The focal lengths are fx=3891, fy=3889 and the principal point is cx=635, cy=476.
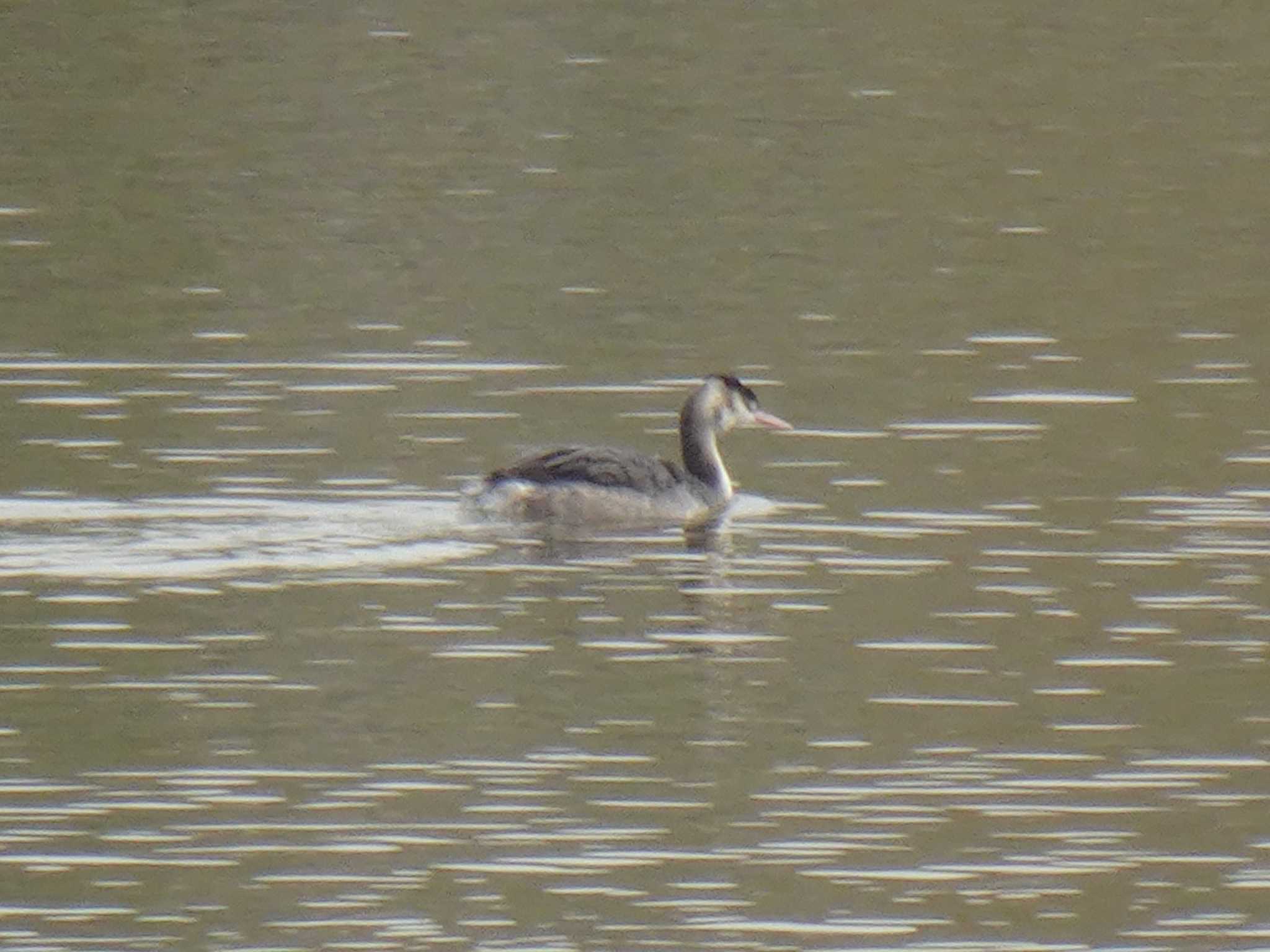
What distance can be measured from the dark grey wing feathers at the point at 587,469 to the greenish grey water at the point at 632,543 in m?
0.30

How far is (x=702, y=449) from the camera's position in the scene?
2034cm

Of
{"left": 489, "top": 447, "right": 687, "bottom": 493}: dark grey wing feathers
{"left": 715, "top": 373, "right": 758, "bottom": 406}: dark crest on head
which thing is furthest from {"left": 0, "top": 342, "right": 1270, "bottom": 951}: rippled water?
{"left": 715, "top": 373, "right": 758, "bottom": 406}: dark crest on head

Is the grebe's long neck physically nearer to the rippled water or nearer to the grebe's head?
the grebe's head

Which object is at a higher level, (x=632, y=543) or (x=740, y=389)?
(x=740, y=389)

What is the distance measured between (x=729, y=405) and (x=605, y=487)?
70.9 inches

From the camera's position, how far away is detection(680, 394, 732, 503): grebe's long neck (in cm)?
2011

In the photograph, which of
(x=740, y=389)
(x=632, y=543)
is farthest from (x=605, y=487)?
(x=740, y=389)

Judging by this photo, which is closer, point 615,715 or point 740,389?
point 615,715

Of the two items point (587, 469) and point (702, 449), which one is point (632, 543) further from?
point (702, 449)

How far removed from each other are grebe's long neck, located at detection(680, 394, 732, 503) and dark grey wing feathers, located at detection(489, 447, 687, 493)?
811 millimetres

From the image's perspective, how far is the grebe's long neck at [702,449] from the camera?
792 inches

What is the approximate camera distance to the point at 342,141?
3631 cm

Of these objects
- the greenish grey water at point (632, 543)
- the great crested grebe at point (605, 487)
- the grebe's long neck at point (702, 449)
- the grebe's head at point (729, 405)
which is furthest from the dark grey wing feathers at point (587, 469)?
the grebe's head at point (729, 405)

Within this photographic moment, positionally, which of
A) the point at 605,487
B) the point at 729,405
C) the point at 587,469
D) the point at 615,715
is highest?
the point at 729,405
